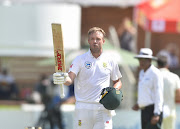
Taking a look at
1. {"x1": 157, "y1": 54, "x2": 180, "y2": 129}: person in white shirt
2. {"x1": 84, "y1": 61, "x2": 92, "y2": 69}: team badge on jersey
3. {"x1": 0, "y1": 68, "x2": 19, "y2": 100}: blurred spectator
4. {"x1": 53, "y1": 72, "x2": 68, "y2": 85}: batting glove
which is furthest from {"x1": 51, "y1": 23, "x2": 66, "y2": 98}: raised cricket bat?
{"x1": 0, "y1": 68, "x2": 19, "y2": 100}: blurred spectator

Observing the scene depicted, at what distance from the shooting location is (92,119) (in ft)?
23.8

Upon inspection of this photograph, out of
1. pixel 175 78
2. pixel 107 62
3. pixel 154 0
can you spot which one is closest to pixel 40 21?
pixel 154 0

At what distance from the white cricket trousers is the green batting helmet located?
8.5 inches

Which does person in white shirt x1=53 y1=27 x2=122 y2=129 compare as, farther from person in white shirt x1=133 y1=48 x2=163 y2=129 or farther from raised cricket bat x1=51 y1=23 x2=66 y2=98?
person in white shirt x1=133 y1=48 x2=163 y2=129

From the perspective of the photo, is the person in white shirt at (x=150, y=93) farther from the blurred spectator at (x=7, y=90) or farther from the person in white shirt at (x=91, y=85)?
the blurred spectator at (x=7, y=90)

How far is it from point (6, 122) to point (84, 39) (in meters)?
6.09

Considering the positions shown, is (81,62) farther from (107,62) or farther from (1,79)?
(1,79)

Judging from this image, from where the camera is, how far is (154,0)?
14.2m

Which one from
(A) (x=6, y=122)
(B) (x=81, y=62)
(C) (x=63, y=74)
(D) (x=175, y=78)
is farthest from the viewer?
(A) (x=6, y=122)

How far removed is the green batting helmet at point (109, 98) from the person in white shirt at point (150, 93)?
1.38 m

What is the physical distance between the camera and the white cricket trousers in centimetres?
725

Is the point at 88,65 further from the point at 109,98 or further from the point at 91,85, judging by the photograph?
the point at 109,98

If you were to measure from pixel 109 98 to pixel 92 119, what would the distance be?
408mm

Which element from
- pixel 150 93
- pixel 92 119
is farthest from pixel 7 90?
pixel 92 119
